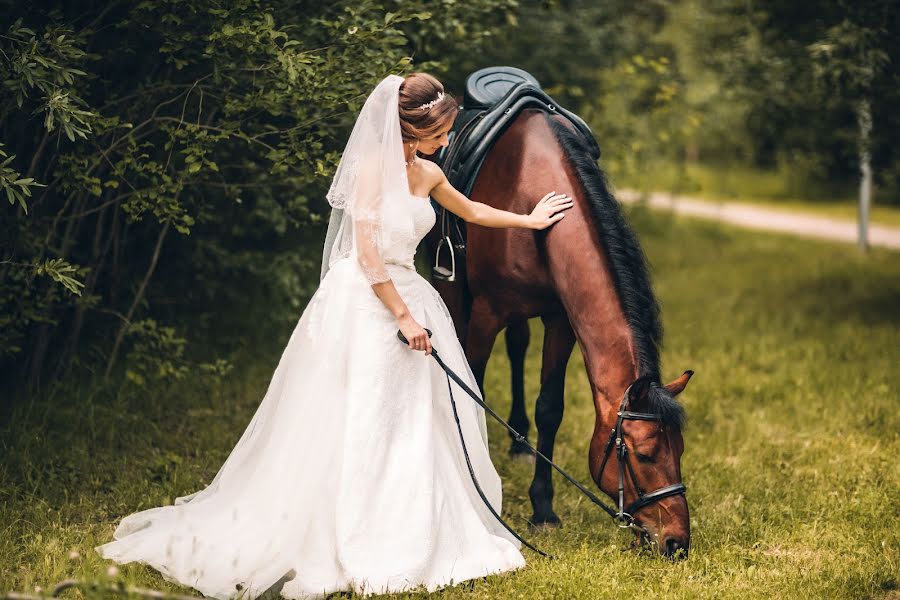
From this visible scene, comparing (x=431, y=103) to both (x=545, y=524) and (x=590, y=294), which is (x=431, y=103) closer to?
(x=590, y=294)

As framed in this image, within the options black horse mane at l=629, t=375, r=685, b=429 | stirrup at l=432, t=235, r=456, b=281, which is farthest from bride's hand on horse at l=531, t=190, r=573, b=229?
black horse mane at l=629, t=375, r=685, b=429

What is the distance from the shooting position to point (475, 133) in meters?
4.66

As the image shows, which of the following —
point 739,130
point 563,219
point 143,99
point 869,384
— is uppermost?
point 143,99

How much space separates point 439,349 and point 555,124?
122cm

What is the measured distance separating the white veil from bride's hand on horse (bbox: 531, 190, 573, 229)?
627 millimetres

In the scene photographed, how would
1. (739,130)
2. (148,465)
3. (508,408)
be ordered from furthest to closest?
(739,130) → (508,408) → (148,465)

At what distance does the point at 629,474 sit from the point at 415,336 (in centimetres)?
100

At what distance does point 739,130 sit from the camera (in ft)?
67.5

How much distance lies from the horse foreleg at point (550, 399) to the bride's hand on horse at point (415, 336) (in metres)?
0.91

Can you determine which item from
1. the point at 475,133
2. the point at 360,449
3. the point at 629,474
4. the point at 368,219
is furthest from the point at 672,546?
the point at 475,133

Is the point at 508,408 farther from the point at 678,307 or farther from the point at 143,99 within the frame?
the point at 678,307

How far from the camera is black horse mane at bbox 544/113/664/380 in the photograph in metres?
3.76

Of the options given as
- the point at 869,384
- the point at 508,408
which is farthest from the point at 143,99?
the point at 869,384

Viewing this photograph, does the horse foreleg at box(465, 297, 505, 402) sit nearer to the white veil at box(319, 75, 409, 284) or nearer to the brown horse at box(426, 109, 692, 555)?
the brown horse at box(426, 109, 692, 555)
